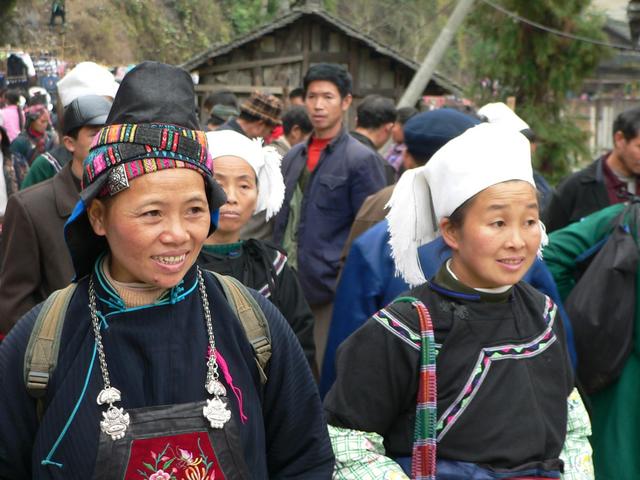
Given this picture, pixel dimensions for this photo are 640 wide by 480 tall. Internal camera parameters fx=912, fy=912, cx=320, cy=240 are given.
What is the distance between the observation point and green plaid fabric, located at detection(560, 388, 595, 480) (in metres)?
2.89

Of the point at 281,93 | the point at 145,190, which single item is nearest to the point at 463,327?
the point at 145,190

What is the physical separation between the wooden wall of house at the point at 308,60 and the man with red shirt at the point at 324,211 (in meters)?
12.2

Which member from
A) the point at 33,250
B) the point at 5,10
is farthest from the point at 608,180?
the point at 5,10

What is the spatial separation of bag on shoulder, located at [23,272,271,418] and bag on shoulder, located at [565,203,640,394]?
2101 millimetres

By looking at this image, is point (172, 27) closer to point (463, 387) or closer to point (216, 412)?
point (463, 387)

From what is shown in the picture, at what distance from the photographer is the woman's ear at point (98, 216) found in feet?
7.56

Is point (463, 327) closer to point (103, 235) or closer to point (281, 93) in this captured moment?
point (103, 235)

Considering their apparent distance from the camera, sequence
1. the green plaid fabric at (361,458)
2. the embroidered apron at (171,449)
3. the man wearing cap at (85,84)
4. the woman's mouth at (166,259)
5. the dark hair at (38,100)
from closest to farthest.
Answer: the embroidered apron at (171,449) → the woman's mouth at (166,259) → the green plaid fabric at (361,458) → the man wearing cap at (85,84) → the dark hair at (38,100)

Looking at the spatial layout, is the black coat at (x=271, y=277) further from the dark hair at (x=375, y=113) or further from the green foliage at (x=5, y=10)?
the green foliage at (x=5, y=10)

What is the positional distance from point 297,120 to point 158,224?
783 centimetres

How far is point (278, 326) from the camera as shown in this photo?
2410mm

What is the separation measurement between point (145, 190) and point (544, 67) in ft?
37.0

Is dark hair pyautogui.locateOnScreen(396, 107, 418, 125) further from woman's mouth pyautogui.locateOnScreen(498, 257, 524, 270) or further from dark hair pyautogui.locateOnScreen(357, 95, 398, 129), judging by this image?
woman's mouth pyautogui.locateOnScreen(498, 257, 524, 270)

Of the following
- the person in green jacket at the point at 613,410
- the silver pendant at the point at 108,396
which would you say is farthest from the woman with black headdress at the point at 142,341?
the person in green jacket at the point at 613,410
